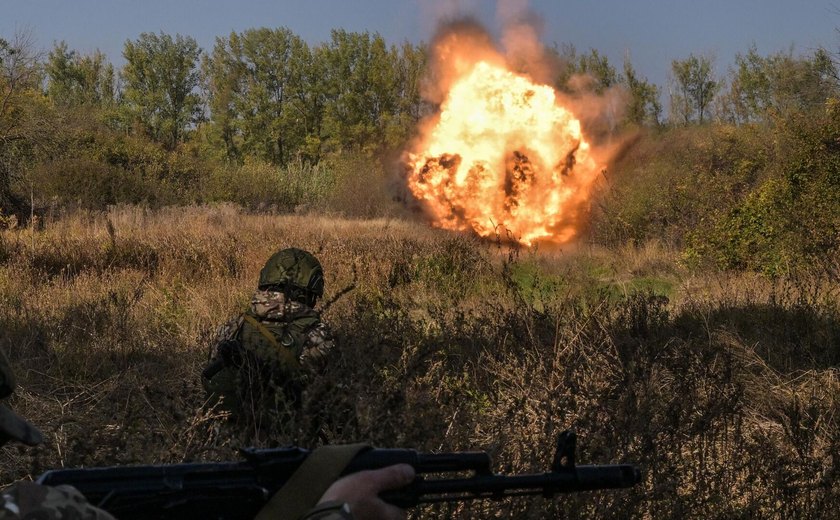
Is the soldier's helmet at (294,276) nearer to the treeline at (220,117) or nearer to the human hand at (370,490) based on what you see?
the human hand at (370,490)

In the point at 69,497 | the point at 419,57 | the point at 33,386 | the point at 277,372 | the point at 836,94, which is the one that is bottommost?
the point at 33,386

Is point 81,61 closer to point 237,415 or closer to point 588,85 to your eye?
point 588,85

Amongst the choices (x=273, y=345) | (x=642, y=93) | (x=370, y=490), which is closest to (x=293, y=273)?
(x=273, y=345)

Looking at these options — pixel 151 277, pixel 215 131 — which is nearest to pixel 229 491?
pixel 151 277

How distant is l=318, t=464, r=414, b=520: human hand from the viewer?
1738mm

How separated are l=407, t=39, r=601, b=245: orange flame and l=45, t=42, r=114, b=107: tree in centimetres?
4778

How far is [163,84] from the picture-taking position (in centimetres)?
5484

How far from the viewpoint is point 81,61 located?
61.3 m

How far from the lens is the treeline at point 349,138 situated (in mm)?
13891

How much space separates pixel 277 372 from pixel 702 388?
9.64ft

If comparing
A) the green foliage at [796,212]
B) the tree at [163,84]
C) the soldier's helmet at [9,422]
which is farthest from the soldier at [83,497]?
the tree at [163,84]

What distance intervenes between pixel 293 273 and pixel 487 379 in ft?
5.92

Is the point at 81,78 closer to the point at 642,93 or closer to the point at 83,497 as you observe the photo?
the point at 642,93

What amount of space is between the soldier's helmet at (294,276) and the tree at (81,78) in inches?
2371
